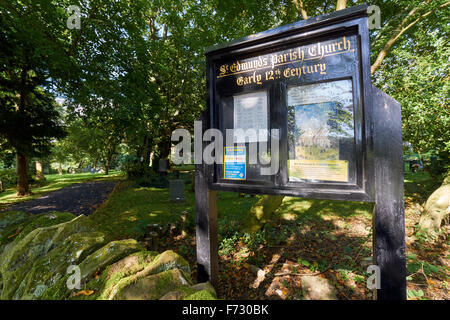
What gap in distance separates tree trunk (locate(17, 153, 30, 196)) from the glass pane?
16639 millimetres

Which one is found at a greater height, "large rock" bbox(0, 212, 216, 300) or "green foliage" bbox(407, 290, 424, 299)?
"large rock" bbox(0, 212, 216, 300)

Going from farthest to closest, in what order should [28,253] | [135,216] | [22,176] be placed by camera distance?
[22,176]
[135,216]
[28,253]

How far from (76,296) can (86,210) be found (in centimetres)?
875

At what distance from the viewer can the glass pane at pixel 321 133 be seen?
1.88 metres

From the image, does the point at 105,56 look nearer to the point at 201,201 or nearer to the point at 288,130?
the point at 201,201

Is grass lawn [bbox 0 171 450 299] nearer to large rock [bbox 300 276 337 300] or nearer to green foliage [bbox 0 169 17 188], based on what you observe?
large rock [bbox 300 276 337 300]

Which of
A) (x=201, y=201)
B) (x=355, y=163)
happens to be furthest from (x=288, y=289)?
(x=355, y=163)

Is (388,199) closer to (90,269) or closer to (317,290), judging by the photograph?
(317,290)

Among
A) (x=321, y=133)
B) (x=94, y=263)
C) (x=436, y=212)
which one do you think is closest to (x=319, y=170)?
(x=321, y=133)

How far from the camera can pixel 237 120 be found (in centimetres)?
248

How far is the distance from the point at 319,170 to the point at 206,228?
64.0 inches

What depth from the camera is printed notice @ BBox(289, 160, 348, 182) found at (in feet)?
6.15

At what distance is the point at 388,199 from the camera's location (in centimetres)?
171

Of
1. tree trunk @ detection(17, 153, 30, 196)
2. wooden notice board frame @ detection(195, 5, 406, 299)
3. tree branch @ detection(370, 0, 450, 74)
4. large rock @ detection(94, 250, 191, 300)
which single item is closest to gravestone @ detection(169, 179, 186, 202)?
wooden notice board frame @ detection(195, 5, 406, 299)
